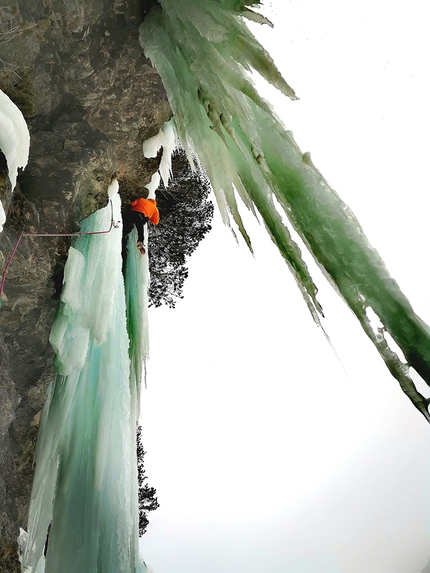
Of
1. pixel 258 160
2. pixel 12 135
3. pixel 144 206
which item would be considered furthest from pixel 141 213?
pixel 258 160

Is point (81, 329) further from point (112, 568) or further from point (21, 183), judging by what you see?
point (112, 568)

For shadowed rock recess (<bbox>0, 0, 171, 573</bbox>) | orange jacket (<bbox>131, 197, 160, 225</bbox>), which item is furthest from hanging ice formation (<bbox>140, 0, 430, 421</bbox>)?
orange jacket (<bbox>131, 197, 160, 225</bbox>)

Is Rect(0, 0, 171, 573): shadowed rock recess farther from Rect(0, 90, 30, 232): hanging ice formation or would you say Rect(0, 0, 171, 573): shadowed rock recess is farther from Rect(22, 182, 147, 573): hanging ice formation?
Rect(0, 90, 30, 232): hanging ice formation

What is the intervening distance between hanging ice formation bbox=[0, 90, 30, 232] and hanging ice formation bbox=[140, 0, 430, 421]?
1.03 m

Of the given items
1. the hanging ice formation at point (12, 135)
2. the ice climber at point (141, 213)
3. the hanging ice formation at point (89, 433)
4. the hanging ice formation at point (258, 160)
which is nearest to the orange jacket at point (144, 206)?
the ice climber at point (141, 213)

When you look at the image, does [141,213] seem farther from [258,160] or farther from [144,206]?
[258,160]

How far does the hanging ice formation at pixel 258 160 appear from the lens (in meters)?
2.18

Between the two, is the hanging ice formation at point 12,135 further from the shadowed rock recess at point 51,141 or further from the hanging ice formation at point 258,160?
the hanging ice formation at point 258,160

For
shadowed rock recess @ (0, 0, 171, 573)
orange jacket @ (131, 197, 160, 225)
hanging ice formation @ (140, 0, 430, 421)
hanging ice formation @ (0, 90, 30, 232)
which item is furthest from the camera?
orange jacket @ (131, 197, 160, 225)

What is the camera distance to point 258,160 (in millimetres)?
2480

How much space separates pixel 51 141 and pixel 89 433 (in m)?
2.23

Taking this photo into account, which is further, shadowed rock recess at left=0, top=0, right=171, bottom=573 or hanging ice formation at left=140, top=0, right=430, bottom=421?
shadowed rock recess at left=0, top=0, right=171, bottom=573

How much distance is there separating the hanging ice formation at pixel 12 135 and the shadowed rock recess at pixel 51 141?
0.62 metres

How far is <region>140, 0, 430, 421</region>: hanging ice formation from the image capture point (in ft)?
7.14
